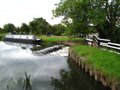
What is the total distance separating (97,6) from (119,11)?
362 cm

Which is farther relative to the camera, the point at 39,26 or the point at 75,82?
the point at 39,26

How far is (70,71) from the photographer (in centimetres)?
2483

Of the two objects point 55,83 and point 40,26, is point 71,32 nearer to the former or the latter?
point 55,83

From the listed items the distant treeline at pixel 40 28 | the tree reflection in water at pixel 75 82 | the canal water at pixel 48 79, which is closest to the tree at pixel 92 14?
the canal water at pixel 48 79

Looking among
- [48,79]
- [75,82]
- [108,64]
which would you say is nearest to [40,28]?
[48,79]

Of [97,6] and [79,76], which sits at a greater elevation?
[97,6]

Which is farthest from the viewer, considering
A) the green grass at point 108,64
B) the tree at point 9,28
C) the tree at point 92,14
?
the tree at point 9,28

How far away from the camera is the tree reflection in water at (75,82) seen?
59.3 feet

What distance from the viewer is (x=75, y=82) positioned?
64.8 ft

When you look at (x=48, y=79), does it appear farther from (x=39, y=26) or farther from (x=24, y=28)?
(x=24, y=28)

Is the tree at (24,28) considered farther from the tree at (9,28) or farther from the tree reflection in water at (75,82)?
the tree reflection in water at (75,82)

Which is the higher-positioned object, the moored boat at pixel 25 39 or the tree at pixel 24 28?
the tree at pixel 24 28

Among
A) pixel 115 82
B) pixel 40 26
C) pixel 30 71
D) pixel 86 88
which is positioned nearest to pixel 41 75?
pixel 30 71

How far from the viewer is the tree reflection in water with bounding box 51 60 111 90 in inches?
711
